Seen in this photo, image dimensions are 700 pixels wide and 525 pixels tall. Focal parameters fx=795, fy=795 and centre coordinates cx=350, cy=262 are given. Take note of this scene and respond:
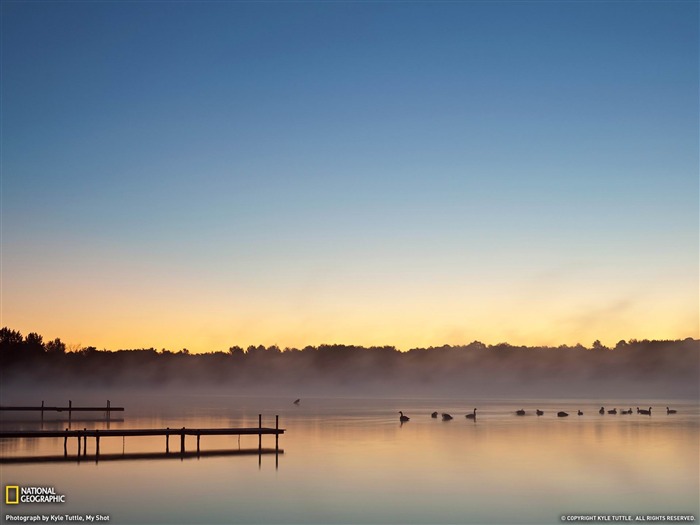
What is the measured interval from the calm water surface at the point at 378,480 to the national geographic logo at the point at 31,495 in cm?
62

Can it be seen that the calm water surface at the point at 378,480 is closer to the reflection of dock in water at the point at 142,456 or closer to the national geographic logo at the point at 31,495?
the national geographic logo at the point at 31,495

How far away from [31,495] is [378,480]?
50.1 ft

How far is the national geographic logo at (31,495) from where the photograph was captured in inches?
1215

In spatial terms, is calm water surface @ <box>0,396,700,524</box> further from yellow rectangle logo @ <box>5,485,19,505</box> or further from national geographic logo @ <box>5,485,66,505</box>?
yellow rectangle logo @ <box>5,485,19,505</box>

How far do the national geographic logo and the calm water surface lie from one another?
62 centimetres

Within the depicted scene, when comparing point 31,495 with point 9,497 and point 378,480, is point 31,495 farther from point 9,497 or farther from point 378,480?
point 378,480

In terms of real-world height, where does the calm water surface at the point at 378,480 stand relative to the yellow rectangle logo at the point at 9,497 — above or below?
below

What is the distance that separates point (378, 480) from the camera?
37594mm

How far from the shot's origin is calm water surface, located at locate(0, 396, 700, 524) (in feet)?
99.2

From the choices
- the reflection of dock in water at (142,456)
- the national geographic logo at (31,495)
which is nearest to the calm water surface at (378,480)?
the national geographic logo at (31,495)

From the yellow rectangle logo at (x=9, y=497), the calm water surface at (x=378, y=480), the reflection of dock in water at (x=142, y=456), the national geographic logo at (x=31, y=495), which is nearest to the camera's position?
the calm water surface at (x=378, y=480)

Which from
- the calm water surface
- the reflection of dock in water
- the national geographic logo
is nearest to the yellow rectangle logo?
Result: the national geographic logo

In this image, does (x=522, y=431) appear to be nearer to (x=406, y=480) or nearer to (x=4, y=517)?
(x=406, y=480)

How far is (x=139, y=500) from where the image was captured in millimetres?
31422
